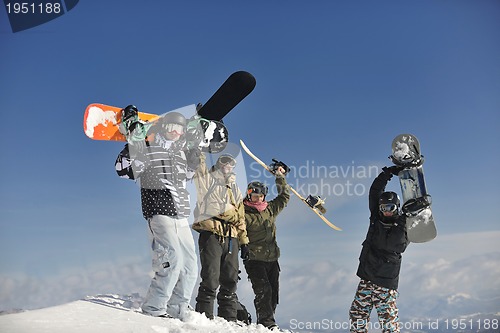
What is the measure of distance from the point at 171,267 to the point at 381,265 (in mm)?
2581

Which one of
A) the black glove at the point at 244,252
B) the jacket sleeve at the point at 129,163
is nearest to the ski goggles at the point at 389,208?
the black glove at the point at 244,252

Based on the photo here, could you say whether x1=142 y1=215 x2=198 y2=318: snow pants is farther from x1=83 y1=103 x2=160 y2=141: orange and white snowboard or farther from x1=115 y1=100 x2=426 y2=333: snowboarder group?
x1=83 y1=103 x2=160 y2=141: orange and white snowboard

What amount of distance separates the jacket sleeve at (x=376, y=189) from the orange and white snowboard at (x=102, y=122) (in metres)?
3.32

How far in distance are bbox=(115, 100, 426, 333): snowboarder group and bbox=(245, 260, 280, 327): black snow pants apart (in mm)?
396

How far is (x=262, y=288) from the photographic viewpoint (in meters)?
7.81

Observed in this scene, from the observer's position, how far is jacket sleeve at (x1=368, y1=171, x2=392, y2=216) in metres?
6.86

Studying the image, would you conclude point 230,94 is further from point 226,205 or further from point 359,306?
point 359,306

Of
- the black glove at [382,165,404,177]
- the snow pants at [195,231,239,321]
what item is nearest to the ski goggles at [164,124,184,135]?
the snow pants at [195,231,239,321]

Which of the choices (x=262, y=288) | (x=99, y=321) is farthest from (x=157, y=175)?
(x=262, y=288)

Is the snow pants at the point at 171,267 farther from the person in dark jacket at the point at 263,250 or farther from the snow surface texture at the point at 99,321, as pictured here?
the person in dark jacket at the point at 263,250

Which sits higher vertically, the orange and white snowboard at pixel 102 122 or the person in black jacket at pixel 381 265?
the orange and white snowboard at pixel 102 122

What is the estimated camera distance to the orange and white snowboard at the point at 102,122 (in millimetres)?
6855

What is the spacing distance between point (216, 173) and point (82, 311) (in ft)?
8.19

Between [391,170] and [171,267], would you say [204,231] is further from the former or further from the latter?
[391,170]
